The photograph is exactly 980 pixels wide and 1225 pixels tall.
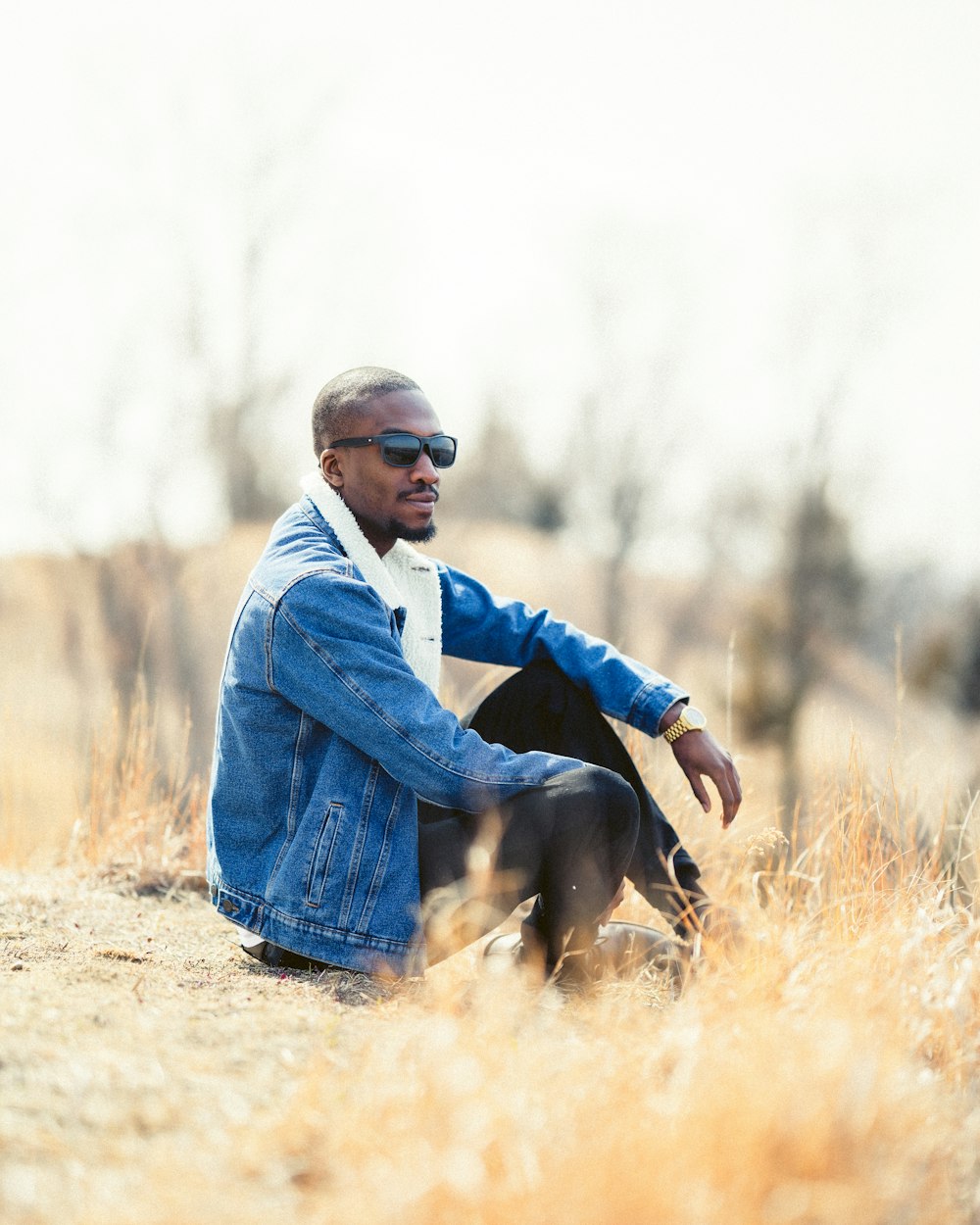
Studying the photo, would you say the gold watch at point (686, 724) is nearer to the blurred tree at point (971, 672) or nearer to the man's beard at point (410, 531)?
the man's beard at point (410, 531)

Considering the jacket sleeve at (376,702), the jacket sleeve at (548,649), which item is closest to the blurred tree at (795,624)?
the jacket sleeve at (548,649)

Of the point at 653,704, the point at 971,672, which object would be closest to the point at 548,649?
the point at 653,704

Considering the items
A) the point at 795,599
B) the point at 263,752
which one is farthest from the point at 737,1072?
the point at 795,599

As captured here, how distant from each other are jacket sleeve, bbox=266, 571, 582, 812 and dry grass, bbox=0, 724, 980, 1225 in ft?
1.32

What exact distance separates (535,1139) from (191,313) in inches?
687

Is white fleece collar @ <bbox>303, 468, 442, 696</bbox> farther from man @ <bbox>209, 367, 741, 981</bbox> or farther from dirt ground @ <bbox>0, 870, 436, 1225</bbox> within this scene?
dirt ground @ <bbox>0, 870, 436, 1225</bbox>

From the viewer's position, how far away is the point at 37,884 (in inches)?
136

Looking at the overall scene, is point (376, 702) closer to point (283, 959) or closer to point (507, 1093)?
point (283, 959)

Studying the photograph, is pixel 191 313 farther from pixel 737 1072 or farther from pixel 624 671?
pixel 737 1072

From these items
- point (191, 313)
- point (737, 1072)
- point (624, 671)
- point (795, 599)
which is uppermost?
point (191, 313)

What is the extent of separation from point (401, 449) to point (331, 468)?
0.64ft

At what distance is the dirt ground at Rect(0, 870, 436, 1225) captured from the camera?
4.48ft

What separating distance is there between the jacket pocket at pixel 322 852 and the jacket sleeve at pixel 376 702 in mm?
154

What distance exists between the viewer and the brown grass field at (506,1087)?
1339 millimetres
